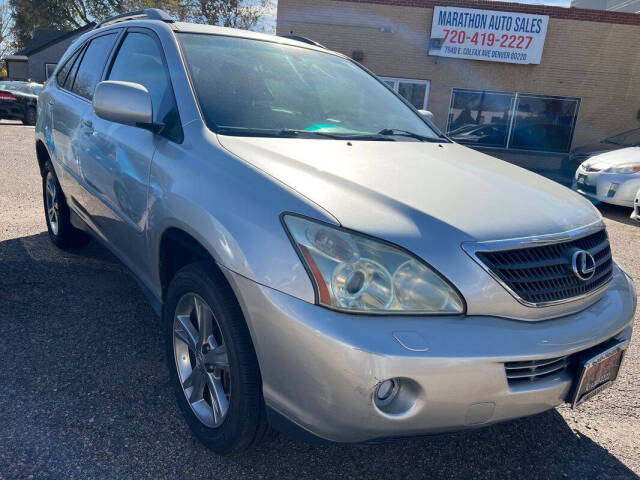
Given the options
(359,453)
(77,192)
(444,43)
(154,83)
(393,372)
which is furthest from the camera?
(444,43)

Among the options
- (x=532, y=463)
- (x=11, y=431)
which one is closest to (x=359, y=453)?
(x=532, y=463)

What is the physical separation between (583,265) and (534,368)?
0.49m

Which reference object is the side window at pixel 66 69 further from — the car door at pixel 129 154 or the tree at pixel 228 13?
the tree at pixel 228 13

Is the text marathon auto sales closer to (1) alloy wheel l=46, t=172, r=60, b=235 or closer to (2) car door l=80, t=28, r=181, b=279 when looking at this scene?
(1) alloy wheel l=46, t=172, r=60, b=235

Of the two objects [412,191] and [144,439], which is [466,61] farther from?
[144,439]

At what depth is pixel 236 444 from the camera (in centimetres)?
205

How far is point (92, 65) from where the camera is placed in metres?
3.85

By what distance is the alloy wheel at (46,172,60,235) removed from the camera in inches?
177

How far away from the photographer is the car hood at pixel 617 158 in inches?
316

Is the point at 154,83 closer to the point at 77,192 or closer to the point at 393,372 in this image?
the point at 77,192

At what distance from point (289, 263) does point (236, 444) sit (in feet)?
2.60

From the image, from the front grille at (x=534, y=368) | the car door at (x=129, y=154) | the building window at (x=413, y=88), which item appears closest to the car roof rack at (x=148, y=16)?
the car door at (x=129, y=154)

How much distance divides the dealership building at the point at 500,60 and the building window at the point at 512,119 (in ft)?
0.10

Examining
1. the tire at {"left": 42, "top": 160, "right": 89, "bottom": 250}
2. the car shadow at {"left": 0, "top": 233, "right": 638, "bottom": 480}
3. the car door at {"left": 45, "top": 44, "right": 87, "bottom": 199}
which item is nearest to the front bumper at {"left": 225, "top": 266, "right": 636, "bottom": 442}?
the car shadow at {"left": 0, "top": 233, "right": 638, "bottom": 480}
